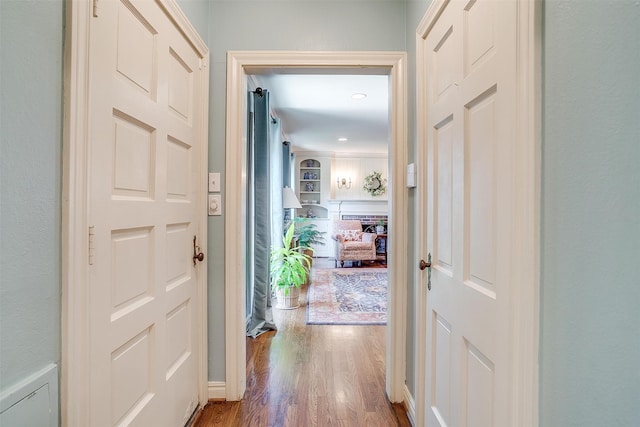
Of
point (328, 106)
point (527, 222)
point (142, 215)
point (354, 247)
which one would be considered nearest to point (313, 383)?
point (142, 215)

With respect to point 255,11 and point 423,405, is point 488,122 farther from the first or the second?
point 255,11

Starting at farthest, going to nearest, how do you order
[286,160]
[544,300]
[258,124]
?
[286,160] → [258,124] → [544,300]

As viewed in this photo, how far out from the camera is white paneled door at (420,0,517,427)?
827 mm

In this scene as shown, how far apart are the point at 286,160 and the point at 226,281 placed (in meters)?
3.93

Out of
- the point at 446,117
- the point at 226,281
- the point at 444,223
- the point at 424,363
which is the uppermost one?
the point at 446,117

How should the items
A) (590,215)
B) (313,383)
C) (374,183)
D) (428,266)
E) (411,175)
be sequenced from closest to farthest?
(590,215)
(428,266)
(411,175)
(313,383)
(374,183)

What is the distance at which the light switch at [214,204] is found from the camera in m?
1.75

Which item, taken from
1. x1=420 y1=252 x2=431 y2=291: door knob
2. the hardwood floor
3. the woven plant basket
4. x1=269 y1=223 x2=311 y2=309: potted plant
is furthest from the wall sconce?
x1=420 y1=252 x2=431 y2=291: door knob

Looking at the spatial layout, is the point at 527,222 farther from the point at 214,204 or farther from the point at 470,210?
the point at 214,204

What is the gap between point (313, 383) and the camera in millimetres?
1993

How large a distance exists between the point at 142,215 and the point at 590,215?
1.30m

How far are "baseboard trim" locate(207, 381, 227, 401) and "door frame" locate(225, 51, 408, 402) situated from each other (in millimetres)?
25

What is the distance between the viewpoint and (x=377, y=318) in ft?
10.5

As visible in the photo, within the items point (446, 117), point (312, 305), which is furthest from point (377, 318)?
point (446, 117)
